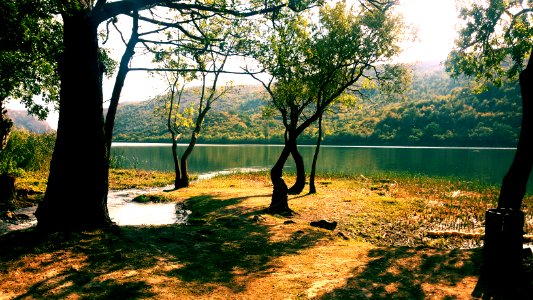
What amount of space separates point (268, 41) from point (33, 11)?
7760 millimetres

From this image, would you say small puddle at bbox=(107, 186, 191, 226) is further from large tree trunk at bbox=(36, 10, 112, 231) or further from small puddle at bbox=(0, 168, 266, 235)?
large tree trunk at bbox=(36, 10, 112, 231)

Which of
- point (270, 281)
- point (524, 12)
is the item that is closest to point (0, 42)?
point (270, 281)

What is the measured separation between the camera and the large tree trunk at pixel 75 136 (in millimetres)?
8945

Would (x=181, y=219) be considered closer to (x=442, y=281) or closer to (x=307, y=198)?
(x=307, y=198)

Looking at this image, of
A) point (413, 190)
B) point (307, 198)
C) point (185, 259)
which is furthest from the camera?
point (413, 190)

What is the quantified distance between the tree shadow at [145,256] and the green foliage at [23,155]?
58.0 feet

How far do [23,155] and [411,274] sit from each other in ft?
102

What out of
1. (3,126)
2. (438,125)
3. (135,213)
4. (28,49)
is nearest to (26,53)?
(28,49)

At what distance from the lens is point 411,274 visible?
287 inches

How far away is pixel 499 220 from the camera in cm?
671

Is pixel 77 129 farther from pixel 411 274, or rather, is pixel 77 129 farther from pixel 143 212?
pixel 143 212

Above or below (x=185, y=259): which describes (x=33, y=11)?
above

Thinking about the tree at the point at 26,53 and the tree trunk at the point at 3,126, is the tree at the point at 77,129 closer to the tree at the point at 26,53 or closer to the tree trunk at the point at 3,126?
the tree at the point at 26,53

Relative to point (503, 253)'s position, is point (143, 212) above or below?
below
